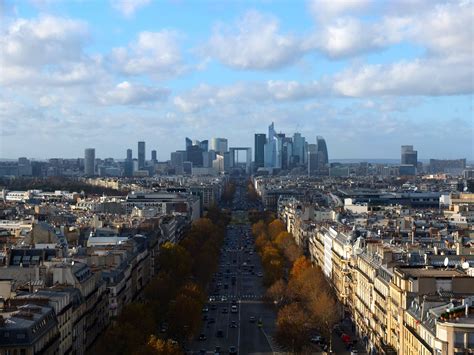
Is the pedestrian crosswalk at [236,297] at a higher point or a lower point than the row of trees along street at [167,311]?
lower

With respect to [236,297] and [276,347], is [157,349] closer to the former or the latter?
[276,347]

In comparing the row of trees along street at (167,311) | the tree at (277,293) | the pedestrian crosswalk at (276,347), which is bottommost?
the pedestrian crosswalk at (276,347)

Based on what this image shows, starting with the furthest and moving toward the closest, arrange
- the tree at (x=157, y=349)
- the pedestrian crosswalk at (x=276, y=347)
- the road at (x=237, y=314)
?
the road at (x=237, y=314) < the pedestrian crosswalk at (x=276, y=347) < the tree at (x=157, y=349)

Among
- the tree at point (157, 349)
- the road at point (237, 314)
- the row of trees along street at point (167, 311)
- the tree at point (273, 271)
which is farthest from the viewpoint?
the tree at point (273, 271)

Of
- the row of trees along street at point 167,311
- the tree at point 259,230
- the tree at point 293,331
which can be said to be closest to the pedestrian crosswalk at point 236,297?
the row of trees along street at point 167,311

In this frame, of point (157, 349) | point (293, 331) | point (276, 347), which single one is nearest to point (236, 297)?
point (276, 347)

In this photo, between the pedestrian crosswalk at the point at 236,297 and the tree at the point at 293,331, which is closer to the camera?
the tree at the point at 293,331

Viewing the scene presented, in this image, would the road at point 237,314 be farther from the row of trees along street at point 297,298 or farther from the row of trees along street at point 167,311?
the row of trees along street at point 297,298
